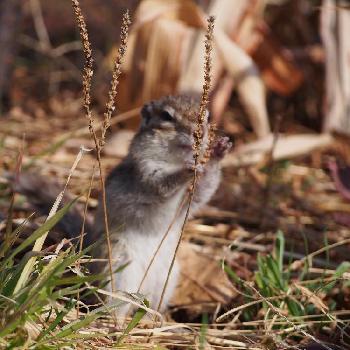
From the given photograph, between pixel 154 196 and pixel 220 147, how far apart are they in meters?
0.36

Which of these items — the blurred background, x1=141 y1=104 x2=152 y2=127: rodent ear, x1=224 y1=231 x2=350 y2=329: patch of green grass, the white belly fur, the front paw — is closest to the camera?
x1=224 y1=231 x2=350 y2=329: patch of green grass

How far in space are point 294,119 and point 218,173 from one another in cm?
284

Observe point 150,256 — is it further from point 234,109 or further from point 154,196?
point 234,109

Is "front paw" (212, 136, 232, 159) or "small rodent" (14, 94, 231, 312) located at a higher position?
"front paw" (212, 136, 232, 159)

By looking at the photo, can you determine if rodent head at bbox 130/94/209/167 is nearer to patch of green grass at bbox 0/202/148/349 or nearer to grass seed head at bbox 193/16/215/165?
grass seed head at bbox 193/16/215/165

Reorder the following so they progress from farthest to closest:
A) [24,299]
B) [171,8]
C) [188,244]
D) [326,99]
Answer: [326,99] → [171,8] → [188,244] → [24,299]

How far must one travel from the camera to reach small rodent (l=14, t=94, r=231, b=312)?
9.53ft

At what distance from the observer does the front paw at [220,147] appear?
2.77 metres

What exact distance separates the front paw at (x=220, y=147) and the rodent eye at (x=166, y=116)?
234 mm

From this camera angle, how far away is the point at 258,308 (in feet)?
9.14

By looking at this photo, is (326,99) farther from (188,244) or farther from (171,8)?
(188,244)

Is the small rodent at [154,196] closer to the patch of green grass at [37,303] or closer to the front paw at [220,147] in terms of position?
the front paw at [220,147]

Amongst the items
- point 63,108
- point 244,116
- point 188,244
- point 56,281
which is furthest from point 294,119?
point 56,281

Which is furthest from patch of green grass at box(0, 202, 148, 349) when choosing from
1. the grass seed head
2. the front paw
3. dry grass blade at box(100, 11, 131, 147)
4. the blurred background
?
the blurred background
